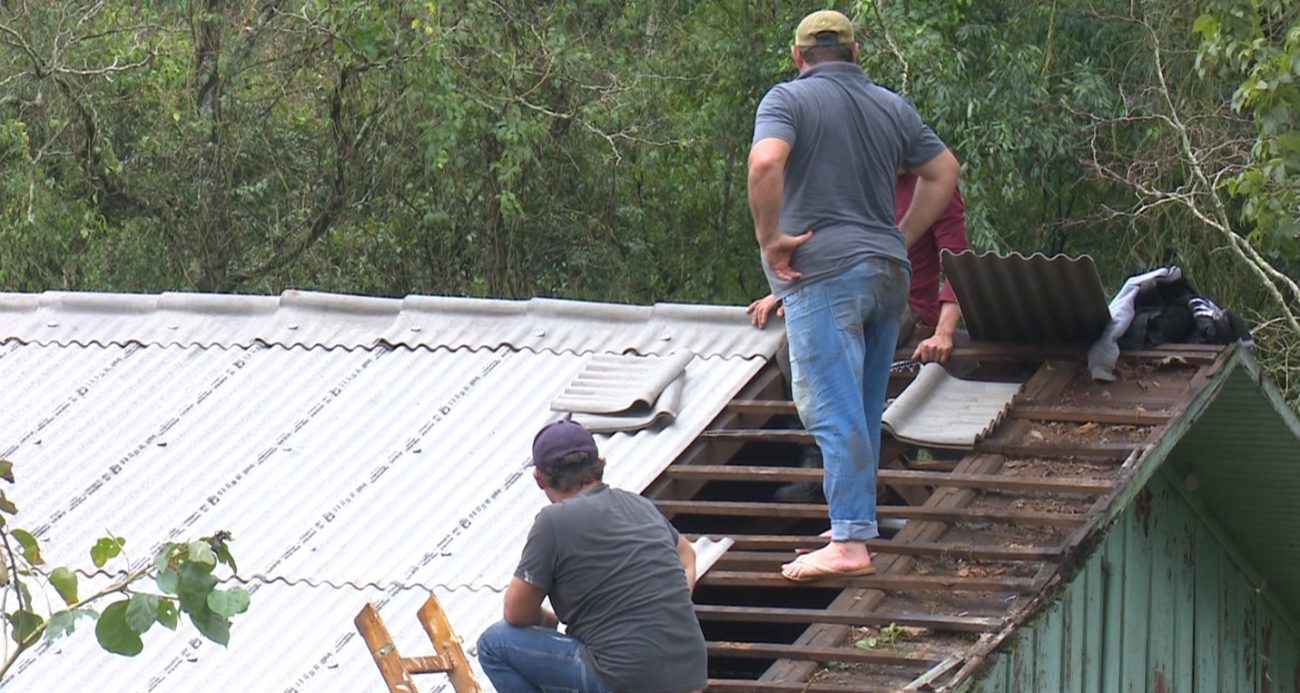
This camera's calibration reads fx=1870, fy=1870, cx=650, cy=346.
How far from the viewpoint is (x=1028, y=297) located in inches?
271

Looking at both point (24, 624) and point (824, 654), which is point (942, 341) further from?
point (24, 624)

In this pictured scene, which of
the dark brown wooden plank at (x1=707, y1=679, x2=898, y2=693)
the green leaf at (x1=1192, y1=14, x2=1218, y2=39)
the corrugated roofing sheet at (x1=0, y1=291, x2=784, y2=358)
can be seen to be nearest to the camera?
the dark brown wooden plank at (x1=707, y1=679, x2=898, y2=693)

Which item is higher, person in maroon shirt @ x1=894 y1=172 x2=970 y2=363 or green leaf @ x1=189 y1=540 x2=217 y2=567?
green leaf @ x1=189 y1=540 x2=217 y2=567

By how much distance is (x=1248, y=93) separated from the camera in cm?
1016

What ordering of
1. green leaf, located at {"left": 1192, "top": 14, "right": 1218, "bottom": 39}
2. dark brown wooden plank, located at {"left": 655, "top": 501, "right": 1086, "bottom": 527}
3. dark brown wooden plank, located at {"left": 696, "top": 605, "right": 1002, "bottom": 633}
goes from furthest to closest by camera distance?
green leaf, located at {"left": 1192, "top": 14, "right": 1218, "bottom": 39} < dark brown wooden plank, located at {"left": 655, "top": 501, "right": 1086, "bottom": 527} < dark brown wooden plank, located at {"left": 696, "top": 605, "right": 1002, "bottom": 633}

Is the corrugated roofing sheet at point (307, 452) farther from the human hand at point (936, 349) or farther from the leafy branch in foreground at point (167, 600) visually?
the leafy branch in foreground at point (167, 600)

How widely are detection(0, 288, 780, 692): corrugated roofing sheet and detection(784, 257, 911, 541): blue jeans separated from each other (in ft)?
3.27

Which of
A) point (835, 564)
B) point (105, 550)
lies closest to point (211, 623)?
point (105, 550)

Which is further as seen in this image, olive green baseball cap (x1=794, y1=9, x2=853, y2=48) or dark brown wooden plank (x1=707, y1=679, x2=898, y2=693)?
olive green baseball cap (x1=794, y1=9, x2=853, y2=48)

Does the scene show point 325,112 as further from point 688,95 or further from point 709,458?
point 709,458

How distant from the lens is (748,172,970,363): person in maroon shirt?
279 inches

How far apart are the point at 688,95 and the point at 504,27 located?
1.99 m

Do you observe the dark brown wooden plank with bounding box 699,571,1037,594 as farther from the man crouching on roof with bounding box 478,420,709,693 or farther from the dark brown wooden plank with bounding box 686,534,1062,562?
the man crouching on roof with bounding box 478,420,709,693

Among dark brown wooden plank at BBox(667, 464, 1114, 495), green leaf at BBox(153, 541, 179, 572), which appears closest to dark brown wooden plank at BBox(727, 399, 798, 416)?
dark brown wooden plank at BBox(667, 464, 1114, 495)
